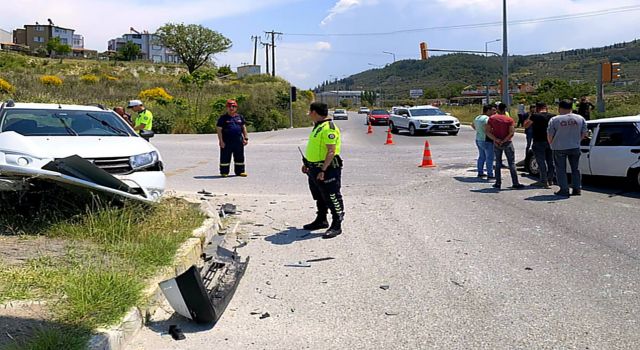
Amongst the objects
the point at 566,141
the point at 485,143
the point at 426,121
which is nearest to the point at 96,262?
the point at 566,141

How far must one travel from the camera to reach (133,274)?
208 inches

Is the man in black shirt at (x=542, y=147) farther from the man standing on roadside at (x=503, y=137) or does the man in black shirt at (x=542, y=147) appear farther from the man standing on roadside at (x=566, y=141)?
the man standing on roadside at (x=566, y=141)

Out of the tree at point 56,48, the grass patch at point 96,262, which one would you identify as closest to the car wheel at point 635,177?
the grass patch at point 96,262

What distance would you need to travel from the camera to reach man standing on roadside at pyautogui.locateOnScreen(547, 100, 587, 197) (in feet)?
34.4

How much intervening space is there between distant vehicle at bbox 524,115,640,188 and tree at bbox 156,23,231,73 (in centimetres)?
8397

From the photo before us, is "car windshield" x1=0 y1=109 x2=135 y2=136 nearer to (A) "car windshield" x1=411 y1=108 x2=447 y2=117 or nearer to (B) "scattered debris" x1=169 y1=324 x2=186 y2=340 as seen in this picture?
(B) "scattered debris" x1=169 y1=324 x2=186 y2=340

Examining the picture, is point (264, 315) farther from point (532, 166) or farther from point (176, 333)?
point (532, 166)

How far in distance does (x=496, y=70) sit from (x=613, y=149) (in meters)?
133

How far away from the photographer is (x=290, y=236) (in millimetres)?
7992

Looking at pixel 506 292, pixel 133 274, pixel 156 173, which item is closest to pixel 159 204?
pixel 156 173

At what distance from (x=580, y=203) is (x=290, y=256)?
17.9 ft

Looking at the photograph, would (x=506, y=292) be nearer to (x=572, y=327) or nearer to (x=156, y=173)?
(x=572, y=327)

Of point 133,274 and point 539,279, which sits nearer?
point 133,274

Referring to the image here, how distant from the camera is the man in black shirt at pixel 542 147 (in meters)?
11.6
